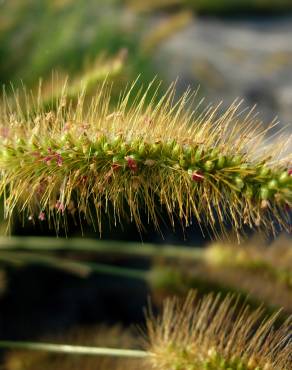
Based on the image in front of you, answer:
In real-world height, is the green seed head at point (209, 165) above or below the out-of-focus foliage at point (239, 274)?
above

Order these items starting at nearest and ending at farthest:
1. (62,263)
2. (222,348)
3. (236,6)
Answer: (222,348) → (62,263) → (236,6)

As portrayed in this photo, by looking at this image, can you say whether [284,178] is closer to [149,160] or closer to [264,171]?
[264,171]

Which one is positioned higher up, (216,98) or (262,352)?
(216,98)

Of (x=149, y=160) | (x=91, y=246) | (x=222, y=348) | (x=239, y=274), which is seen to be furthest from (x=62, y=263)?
(x=149, y=160)

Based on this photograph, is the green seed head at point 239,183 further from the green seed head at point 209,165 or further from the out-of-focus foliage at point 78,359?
the out-of-focus foliage at point 78,359

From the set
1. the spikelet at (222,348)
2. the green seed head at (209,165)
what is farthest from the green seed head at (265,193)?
the spikelet at (222,348)

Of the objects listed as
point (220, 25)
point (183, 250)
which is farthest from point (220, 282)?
point (220, 25)

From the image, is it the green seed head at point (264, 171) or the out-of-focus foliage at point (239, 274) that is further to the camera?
the out-of-focus foliage at point (239, 274)

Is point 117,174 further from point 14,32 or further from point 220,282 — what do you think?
point 14,32
